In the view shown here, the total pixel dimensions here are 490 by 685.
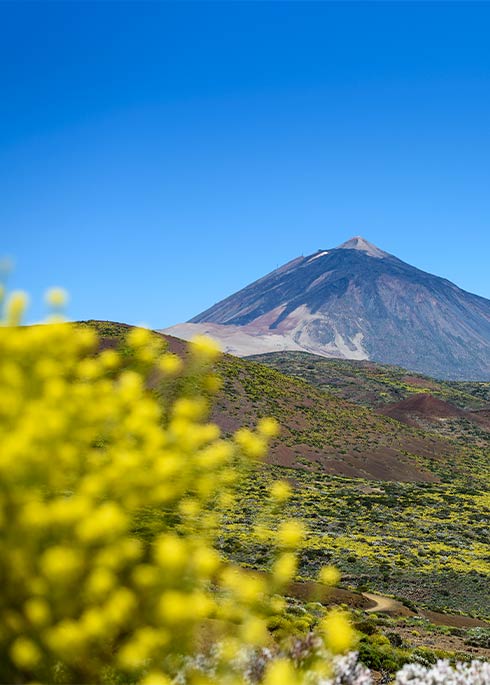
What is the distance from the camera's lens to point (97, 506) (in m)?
3.50

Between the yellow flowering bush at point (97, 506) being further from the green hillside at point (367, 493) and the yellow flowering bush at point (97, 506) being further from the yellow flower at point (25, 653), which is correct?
the green hillside at point (367, 493)

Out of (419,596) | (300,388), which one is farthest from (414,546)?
(300,388)

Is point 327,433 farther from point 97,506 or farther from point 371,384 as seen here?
point 97,506

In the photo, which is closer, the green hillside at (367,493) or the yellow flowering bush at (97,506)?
the yellow flowering bush at (97,506)

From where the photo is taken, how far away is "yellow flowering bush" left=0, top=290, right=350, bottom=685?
3.13 m

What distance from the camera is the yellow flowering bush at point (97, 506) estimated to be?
313cm

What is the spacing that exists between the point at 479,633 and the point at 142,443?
20576 millimetres

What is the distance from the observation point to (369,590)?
26.5 metres

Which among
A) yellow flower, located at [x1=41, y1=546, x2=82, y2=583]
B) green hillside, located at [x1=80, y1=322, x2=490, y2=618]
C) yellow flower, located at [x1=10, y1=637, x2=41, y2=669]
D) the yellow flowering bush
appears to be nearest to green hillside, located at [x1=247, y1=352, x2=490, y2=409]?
green hillside, located at [x1=80, y1=322, x2=490, y2=618]

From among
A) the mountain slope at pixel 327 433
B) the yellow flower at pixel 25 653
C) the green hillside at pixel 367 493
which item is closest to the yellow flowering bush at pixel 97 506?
the yellow flower at pixel 25 653

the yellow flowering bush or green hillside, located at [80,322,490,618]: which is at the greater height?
the yellow flowering bush

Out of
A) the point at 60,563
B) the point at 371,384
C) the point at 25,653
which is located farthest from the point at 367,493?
the point at 371,384

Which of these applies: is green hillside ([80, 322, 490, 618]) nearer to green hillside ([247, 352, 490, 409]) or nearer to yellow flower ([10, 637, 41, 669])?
yellow flower ([10, 637, 41, 669])

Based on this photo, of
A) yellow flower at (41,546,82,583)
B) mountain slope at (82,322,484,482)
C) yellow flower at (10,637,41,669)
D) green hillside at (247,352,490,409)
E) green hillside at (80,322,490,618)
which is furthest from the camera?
green hillside at (247,352,490,409)
